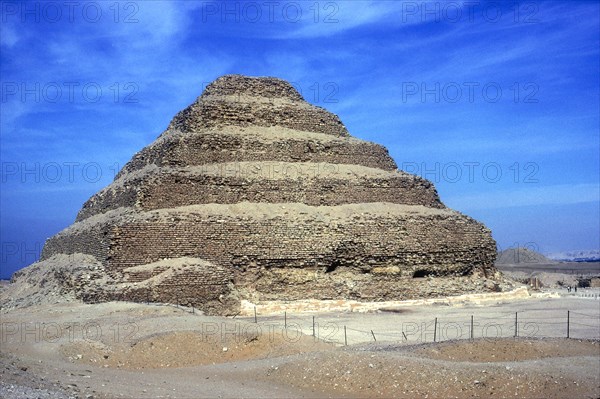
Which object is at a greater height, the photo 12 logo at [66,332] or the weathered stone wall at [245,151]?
the weathered stone wall at [245,151]

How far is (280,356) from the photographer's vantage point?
1736 cm

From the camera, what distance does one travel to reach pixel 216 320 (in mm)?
20672

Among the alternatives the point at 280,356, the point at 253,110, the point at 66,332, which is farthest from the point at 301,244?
the point at 280,356

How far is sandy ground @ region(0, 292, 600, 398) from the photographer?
1330 centimetres

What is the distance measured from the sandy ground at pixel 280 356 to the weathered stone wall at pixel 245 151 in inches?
400

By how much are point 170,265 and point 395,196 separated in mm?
13643

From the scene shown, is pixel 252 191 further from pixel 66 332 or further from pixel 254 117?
pixel 66 332

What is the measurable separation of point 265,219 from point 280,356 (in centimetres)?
1299

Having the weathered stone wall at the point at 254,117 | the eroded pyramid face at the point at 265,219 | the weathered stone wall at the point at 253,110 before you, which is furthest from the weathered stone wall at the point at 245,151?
the weathered stone wall at the point at 253,110

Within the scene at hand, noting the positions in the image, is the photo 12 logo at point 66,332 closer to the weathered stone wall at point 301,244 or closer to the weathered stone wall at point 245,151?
the weathered stone wall at point 301,244

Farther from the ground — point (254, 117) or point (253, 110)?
point (253, 110)

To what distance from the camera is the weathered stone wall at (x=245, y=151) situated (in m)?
32.4

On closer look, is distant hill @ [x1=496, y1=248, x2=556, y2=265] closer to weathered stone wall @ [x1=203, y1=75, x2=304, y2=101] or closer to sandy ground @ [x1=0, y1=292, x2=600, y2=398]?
weathered stone wall @ [x1=203, y1=75, x2=304, y2=101]

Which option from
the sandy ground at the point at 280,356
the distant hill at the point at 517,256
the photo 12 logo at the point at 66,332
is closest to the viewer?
the sandy ground at the point at 280,356
